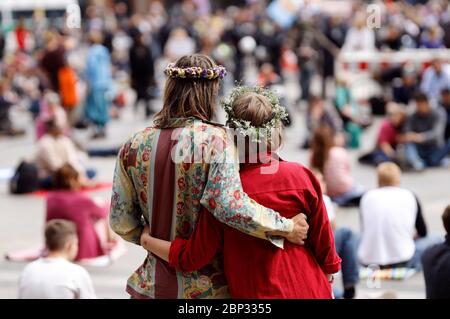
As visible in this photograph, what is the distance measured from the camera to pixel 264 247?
3232 mm

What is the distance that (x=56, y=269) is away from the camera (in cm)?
514

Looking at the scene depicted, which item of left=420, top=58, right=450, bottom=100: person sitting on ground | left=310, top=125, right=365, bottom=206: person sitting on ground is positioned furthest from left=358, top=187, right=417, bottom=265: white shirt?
left=420, top=58, right=450, bottom=100: person sitting on ground

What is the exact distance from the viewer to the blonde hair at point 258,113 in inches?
128

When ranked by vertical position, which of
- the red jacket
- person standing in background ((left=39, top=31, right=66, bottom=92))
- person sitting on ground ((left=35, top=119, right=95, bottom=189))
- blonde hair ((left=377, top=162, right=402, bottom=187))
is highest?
the red jacket

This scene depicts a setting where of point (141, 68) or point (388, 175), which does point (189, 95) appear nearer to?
point (388, 175)

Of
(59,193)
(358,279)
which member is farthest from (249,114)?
(59,193)

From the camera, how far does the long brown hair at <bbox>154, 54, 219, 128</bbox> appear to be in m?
3.30

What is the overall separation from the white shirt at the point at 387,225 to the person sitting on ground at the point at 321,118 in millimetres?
4888

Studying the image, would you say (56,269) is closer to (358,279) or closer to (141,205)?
(141,205)

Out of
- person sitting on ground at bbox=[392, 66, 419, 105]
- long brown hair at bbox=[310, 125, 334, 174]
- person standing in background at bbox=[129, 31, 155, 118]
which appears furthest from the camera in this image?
person standing in background at bbox=[129, 31, 155, 118]

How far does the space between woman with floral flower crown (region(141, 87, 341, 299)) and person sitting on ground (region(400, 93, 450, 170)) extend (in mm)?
8829

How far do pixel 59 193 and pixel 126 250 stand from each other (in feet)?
2.76

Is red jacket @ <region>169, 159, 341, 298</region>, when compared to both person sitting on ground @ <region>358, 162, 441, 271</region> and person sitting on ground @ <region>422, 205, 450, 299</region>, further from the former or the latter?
person sitting on ground @ <region>358, 162, 441, 271</region>

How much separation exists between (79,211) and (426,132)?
5.82 meters
